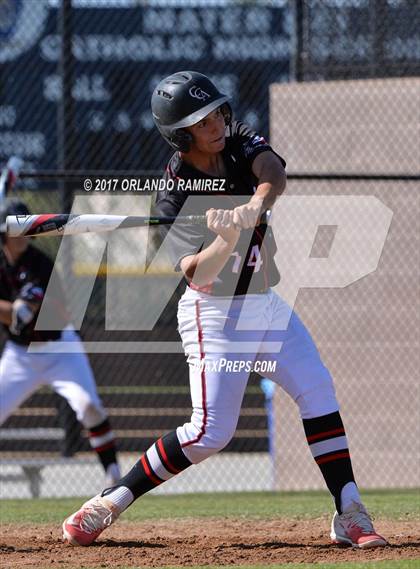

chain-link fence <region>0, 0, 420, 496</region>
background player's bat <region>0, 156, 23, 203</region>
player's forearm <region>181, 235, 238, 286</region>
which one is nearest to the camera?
player's forearm <region>181, 235, 238, 286</region>

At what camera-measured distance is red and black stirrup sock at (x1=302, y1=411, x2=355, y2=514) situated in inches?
205

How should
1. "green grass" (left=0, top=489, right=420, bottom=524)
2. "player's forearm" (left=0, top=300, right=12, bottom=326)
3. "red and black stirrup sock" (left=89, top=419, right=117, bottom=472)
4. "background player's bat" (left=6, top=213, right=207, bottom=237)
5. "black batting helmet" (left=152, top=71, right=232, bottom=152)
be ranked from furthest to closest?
"red and black stirrup sock" (left=89, top=419, right=117, bottom=472) < "player's forearm" (left=0, top=300, right=12, bottom=326) < "green grass" (left=0, top=489, right=420, bottom=524) < "background player's bat" (left=6, top=213, right=207, bottom=237) < "black batting helmet" (left=152, top=71, right=232, bottom=152)

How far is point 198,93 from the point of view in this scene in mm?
5074

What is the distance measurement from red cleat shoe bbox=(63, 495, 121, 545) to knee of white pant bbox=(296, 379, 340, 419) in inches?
40.5

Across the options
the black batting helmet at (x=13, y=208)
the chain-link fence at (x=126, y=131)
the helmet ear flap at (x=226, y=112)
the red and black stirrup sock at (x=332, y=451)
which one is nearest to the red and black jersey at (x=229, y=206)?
the helmet ear flap at (x=226, y=112)

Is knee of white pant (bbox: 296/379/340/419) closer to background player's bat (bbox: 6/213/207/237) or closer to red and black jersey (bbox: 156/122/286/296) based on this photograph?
red and black jersey (bbox: 156/122/286/296)

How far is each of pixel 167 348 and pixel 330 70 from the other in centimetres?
422

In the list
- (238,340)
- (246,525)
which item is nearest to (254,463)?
(246,525)

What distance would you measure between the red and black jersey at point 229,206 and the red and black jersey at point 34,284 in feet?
11.1

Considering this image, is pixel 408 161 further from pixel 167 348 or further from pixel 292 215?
pixel 167 348

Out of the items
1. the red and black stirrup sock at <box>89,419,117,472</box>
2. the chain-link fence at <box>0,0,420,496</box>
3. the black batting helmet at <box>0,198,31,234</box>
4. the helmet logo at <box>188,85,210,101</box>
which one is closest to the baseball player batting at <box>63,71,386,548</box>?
the helmet logo at <box>188,85,210,101</box>

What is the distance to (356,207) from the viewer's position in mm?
9734

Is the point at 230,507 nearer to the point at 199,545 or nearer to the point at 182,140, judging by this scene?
the point at 199,545

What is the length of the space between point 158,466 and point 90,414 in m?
3.25
